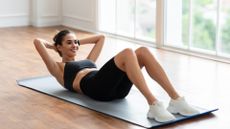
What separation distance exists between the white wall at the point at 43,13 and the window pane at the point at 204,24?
2.22m

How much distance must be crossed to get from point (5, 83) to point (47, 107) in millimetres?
860

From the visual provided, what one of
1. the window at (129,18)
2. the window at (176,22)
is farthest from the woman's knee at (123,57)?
the window at (129,18)

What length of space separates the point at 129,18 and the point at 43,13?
1792mm

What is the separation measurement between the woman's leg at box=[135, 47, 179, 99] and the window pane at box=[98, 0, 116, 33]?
351cm

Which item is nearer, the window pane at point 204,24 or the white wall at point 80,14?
the window pane at point 204,24

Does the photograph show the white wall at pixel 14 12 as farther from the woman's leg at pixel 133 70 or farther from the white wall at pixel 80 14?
the woman's leg at pixel 133 70

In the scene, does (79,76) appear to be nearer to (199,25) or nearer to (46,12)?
(199,25)

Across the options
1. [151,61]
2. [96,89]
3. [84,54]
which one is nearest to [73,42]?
[96,89]

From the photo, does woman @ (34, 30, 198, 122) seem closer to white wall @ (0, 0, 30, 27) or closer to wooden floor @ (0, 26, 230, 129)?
wooden floor @ (0, 26, 230, 129)

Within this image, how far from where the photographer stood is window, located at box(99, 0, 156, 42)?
6.43 m

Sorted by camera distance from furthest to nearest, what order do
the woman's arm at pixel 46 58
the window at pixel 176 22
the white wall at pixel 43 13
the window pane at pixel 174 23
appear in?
the white wall at pixel 43 13, the window pane at pixel 174 23, the window at pixel 176 22, the woman's arm at pixel 46 58

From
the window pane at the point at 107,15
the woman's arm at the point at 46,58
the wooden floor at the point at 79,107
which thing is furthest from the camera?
the window pane at the point at 107,15

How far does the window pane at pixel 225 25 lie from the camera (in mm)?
5363

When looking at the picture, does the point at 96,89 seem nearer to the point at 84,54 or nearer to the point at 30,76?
the point at 30,76
